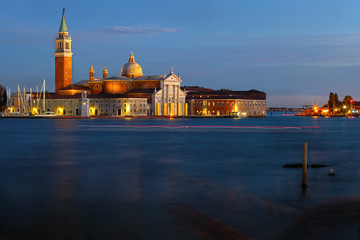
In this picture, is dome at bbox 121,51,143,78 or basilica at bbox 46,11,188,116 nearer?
basilica at bbox 46,11,188,116

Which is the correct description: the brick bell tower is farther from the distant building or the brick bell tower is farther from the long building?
the distant building

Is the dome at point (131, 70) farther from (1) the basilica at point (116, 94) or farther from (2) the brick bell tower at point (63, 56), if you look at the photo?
(2) the brick bell tower at point (63, 56)

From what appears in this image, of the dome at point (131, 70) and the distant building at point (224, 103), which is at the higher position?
the dome at point (131, 70)

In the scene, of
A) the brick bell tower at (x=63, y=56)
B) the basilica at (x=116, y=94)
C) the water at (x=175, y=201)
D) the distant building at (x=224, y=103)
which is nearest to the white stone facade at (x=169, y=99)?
the basilica at (x=116, y=94)

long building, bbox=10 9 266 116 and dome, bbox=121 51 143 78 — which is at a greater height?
dome, bbox=121 51 143 78

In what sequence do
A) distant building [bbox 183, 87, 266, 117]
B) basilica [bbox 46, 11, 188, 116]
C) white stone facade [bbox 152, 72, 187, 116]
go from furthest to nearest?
distant building [bbox 183, 87, 266, 117], white stone facade [bbox 152, 72, 187, 116], basilica [bbox 46, 11, 188, 116]

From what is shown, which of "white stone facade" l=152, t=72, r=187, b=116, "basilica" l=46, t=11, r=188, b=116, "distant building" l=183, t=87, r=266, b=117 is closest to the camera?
"basilica" l=46, t=11, r=188, b=116

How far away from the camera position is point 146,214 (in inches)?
483

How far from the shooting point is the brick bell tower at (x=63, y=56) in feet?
481

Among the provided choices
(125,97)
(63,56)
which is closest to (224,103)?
(125,97)

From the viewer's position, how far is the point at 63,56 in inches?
5753

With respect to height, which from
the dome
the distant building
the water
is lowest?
the water

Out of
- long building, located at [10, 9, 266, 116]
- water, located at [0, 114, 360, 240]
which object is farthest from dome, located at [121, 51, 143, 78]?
water, located at [0, 114, 360, 240]

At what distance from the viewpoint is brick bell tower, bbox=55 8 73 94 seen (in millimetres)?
146500
